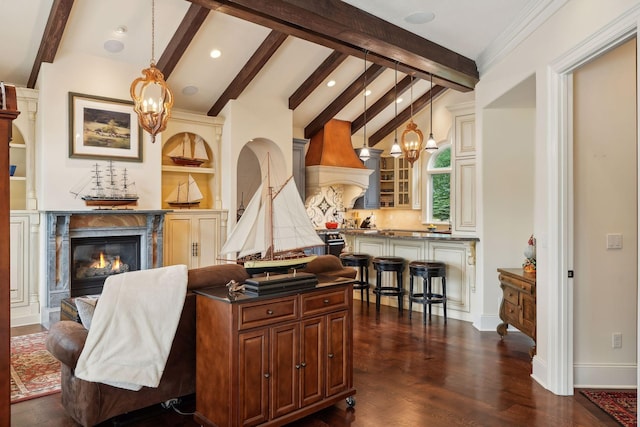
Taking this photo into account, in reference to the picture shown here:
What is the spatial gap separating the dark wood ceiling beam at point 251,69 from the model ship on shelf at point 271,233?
11.8ft

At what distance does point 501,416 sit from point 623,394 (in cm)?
117

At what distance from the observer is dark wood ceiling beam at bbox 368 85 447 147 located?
934 cm

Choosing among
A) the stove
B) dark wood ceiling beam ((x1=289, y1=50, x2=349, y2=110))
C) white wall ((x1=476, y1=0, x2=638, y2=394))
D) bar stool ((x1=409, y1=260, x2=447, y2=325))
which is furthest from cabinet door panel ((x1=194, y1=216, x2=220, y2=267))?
white wall ((x1=476, y1=0, x2=638, y2=394))

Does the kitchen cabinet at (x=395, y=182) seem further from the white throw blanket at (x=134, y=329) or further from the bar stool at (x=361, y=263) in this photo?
the white throw blanket at (x=134, y=329)

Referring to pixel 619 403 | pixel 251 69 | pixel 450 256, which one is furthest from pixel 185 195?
pixel 619 403

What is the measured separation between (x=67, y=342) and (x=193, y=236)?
14.0ft

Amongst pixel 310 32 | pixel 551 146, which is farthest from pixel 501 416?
pixel 310 32

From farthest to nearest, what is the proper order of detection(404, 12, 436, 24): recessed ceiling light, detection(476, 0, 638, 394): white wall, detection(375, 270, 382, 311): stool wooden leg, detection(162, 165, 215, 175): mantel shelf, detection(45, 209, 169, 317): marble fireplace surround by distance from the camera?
detection(162, 165, 215, 175): mantel shelf < detection(375, 270, 382, 311): stool wooden leg < detection(45, 209, 169, 317): marble fireplace surround < detection(404, 12, 436, 24): recessed ceiling light < detection(476, 0, 638, 394): white wall

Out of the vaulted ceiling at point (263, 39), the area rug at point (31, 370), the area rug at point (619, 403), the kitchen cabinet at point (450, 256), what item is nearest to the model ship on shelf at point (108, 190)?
the vaulted ceiling at point (263, 39)

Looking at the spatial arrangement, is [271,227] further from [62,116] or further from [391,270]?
[62,116]

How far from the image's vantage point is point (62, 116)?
5.55 m

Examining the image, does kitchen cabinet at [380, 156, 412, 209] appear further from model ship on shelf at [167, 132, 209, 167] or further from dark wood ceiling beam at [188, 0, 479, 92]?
model ship on shelf at [167, 132, 209, 167]

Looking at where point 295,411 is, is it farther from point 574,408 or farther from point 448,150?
point 448,150

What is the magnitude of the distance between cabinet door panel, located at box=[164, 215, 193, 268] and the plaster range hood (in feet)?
9.71
